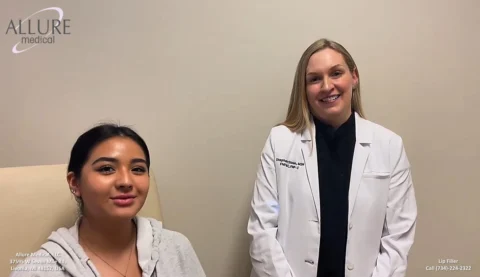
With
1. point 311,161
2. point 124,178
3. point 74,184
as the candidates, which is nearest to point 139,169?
point 124,178

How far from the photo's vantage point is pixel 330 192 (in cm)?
138

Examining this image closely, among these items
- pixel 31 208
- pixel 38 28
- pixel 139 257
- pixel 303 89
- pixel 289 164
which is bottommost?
pixel 139 257

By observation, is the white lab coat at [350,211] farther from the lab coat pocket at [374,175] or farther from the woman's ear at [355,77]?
the woman's ear at [355,77]

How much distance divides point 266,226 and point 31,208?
2.45ft

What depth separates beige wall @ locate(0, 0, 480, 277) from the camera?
1593 mm

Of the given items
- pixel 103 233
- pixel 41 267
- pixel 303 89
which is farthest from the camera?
pixel 303 89

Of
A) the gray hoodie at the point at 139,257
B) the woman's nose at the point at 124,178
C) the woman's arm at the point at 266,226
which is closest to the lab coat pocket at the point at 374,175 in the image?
the woman's arm at the point at 266,226

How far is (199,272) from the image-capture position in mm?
1297

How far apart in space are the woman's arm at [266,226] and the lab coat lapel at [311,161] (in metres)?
0.11

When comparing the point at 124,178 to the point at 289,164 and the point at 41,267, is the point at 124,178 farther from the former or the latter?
the point at 289,164

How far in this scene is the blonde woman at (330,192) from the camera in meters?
1.35

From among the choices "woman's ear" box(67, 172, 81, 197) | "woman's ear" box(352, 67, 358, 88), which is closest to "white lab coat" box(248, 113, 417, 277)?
"woman's ear" box(352, 67, 358, 88)

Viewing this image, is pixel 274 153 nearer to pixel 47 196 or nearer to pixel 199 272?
pixel 199 272

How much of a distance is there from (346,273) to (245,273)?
1.63ft
